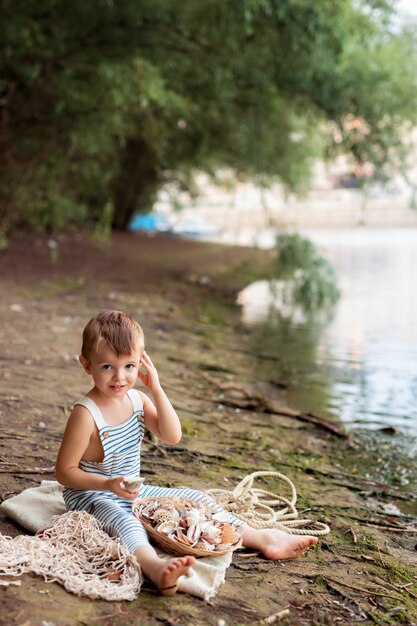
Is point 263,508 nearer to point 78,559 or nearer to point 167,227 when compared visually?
point 78,559

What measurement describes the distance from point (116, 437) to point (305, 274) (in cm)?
1152

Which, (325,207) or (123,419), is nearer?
(123,419)

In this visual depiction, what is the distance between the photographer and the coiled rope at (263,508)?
4.10 m

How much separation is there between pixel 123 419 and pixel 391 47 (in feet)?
38.5

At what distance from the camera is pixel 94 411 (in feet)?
12.0

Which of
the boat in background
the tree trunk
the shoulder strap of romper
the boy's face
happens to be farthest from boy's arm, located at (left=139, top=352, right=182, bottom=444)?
the boat in background

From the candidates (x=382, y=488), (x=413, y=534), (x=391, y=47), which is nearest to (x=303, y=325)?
(x=391, y=47)

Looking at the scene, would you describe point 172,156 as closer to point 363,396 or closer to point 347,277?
point 347,277

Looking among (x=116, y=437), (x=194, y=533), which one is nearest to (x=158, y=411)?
(x=116, y=437)

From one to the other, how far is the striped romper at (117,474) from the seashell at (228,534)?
→ 0.09 m

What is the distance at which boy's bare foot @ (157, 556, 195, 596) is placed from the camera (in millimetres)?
3164

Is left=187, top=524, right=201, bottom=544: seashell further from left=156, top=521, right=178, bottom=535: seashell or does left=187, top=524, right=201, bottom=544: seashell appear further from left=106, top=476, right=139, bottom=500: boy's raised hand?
left=106, top=476, right=139, bottom=500: boy's raised hand

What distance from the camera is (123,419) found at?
149 inches

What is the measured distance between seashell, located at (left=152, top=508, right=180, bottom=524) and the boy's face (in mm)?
553
